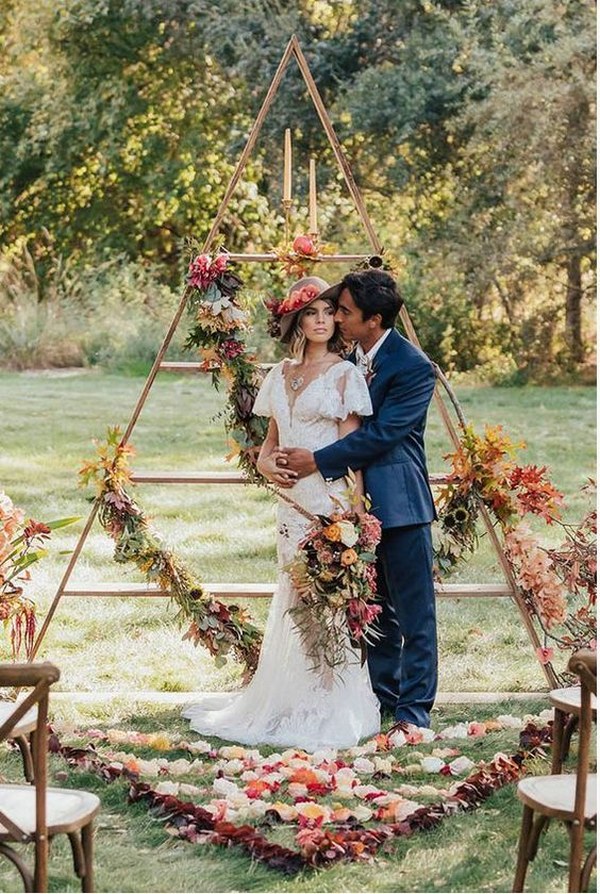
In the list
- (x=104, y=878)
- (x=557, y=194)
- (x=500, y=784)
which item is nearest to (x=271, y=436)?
(x=500, y=784)

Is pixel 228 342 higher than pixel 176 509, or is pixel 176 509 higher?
pixel 228 342

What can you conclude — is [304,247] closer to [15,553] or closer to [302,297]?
[302,297]

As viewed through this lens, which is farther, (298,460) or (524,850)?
(298,460)

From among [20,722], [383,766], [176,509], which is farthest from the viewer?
[176,509]

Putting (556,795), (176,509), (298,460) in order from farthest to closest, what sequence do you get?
1. (176,509)
2. (298,460)
3. (556,795)

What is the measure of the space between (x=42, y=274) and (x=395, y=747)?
36.1 feet

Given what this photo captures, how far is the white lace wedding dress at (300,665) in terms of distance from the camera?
5055 millimetres

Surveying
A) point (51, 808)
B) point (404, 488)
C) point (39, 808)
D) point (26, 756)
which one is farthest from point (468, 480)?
point (39, 808)

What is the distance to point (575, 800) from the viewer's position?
3139 mm

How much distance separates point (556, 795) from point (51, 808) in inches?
43.2

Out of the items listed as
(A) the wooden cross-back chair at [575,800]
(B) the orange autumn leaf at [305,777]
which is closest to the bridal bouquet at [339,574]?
(B) the orange autumn leaf at [305,777]

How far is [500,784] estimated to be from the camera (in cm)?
445

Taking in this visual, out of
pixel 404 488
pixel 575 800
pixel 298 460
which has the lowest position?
pixel 575 800

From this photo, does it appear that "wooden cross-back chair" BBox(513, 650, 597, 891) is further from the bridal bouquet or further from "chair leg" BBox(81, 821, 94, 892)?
the bridal bouquet
